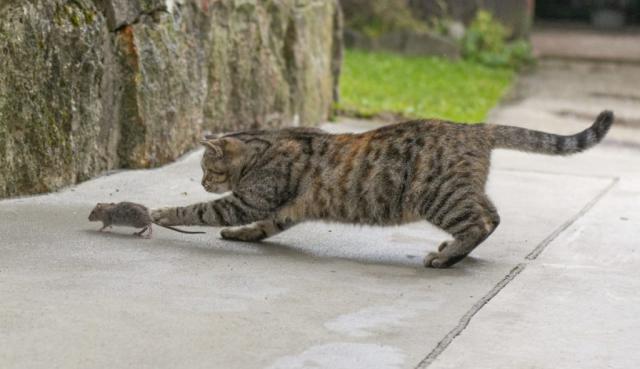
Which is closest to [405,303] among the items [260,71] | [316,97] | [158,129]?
[158,129]

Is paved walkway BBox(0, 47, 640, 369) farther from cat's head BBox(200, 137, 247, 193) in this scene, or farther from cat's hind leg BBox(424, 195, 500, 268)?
cat's head BBox(200, 137, 247, 193)

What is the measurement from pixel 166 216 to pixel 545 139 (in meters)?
2.18

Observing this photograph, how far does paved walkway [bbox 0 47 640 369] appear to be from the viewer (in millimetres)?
4840

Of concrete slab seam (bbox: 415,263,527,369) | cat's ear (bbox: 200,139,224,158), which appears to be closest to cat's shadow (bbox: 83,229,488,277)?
concrete slab seam (bbox: 415,263,527,369)

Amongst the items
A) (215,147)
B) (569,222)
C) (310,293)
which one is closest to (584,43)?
(569,222)

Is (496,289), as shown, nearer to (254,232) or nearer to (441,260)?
(441,260)

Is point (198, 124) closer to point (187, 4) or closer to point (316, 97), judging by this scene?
point (187, 4)

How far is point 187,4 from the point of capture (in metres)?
9.39

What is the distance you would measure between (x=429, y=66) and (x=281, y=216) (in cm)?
1226

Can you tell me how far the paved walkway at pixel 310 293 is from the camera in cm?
484

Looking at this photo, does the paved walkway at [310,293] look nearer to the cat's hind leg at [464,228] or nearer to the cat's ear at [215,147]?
the cat's hind leg at [464,228]

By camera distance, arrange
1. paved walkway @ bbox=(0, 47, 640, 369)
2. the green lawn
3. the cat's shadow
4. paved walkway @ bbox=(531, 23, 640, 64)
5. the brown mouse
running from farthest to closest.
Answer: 1. paved walkway @ bbox=(531, 23, 640, 64)
2. the green lawn
3. the brown mouse
4. the cat's shadow
5. paved walkway @ bbox=(0, 47, 640, 369)

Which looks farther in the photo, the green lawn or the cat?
the green lawn

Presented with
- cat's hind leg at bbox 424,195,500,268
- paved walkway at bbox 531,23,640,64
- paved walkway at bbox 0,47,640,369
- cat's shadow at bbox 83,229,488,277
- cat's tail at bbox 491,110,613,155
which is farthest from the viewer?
paved walkway at bbox 531,23,640,64
